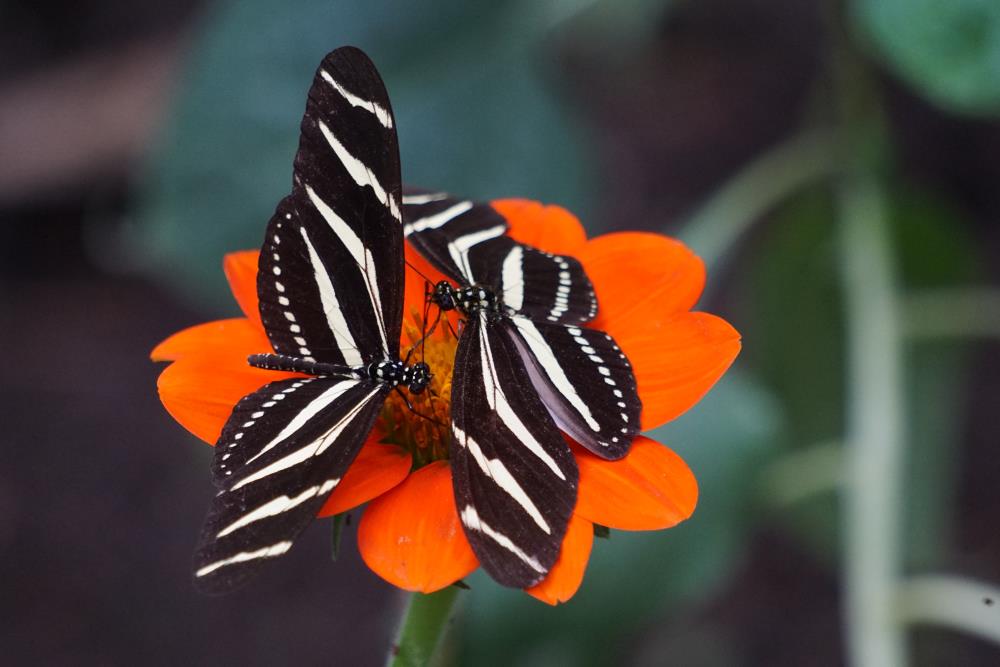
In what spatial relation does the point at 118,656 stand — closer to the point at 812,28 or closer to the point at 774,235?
the point at 774,235

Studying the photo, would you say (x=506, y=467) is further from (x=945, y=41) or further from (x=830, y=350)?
(x=830, y=350)

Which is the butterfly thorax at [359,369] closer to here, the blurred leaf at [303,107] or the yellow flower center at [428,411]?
the yellow flower center at [428,411]

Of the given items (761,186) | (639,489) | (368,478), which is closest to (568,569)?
(639,489)

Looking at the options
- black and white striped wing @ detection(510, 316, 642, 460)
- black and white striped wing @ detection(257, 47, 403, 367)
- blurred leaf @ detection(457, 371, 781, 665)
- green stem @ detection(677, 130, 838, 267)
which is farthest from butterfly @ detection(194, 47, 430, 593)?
A: green stem @ detection(677, 130, 838, 267)

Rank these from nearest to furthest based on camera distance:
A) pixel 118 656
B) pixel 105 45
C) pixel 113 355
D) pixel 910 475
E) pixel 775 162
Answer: pixel 775 162 < pixel 910 475 < pixel 118 656 < pixel 113 355 < pixel 105 45

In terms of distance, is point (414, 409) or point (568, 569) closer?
point (568, 569)

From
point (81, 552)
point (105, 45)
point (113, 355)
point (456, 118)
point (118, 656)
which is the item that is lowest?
point (118, 656)

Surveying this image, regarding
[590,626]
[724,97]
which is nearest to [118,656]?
[590,626]
